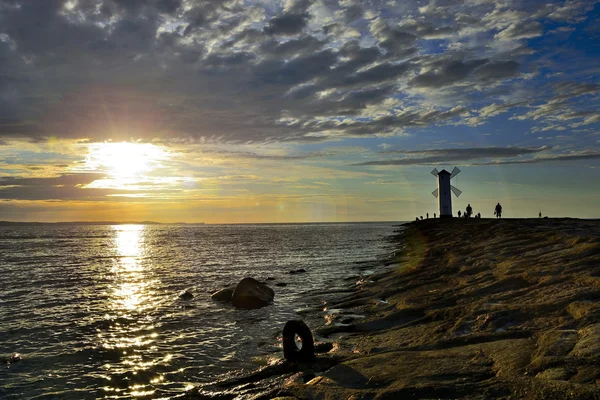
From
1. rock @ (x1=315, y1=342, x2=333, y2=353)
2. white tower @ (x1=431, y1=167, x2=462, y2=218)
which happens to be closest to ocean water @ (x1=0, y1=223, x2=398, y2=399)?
rock @ (x1=315, y1=342, x2=333, y2=353)

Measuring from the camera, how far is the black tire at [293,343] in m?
9.34

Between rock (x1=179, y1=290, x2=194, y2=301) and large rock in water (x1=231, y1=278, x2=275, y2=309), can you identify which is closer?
large rock in water (x1=231, y1=278, x2=275, y2=309)

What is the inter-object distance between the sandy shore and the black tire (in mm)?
262

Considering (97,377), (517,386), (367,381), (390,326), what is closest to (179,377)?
(97,377)

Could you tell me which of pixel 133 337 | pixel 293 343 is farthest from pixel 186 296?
pixel 293 343

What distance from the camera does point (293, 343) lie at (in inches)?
374

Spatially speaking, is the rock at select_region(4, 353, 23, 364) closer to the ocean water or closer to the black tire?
the ocean water

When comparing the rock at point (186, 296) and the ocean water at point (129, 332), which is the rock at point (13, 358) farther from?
the rock at point (186, 296)

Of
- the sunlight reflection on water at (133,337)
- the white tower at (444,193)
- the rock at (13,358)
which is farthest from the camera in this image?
the white tower at (444,193)

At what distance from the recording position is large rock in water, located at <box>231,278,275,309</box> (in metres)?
17.8

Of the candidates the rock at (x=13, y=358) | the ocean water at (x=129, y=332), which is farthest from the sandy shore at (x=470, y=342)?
the rock at (x=13, y=358)

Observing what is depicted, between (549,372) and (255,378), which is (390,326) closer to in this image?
(255,378)

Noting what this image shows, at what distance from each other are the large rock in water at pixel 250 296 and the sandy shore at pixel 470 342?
11.3 feet

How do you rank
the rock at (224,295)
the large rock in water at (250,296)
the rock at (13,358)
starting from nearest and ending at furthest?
the rock at (13,358)
the large rock in water at (250,296)
the rock at (224,295)
